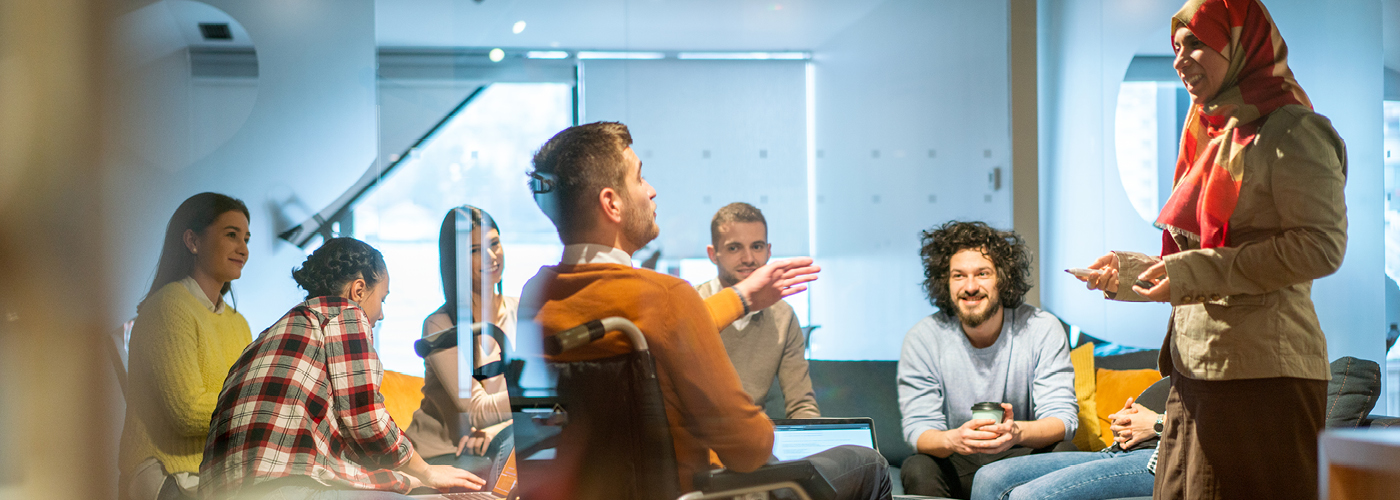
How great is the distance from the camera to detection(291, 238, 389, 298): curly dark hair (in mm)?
2119

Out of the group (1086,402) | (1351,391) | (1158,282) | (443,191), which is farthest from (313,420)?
(1351,391)

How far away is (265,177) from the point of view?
2189 millimetres

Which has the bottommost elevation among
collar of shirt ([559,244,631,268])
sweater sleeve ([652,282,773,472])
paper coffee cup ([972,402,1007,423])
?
paper coffee cup ([972,402,1007,423])

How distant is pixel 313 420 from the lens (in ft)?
6.44

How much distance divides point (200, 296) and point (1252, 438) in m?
2.40

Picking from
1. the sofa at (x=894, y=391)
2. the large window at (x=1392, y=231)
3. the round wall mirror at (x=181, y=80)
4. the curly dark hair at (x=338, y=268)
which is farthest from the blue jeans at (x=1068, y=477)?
the round wall mirror at (x=181, y=80)

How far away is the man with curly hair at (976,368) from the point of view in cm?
240

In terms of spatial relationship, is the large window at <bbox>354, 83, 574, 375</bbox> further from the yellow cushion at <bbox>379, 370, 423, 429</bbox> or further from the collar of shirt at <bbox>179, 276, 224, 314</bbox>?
the collar of shirt at <bbox>179, 276, 224, 314</bbox>

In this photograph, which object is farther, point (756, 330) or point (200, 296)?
point (200, 296)

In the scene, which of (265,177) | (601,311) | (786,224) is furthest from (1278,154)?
(265,177)

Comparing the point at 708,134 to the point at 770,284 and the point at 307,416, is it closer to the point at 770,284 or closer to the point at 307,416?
the point at 770,284

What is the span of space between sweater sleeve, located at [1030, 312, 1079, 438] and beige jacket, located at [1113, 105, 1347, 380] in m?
0.93

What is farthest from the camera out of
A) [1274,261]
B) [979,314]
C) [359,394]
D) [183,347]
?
[979,314]

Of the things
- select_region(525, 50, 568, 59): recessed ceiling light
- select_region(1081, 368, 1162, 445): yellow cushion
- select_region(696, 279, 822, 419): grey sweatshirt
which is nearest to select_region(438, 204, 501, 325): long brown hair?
select_region(525, 50, 568, 59): recessed ceiling light
